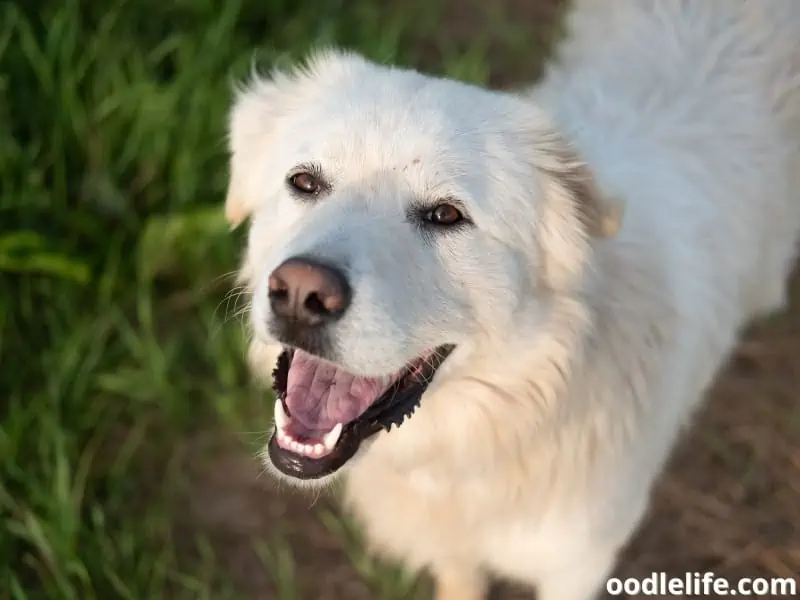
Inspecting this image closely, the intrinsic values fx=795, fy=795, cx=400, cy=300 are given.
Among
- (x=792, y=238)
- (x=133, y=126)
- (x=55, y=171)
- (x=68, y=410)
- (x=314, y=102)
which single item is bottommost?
(x=68, y=410)

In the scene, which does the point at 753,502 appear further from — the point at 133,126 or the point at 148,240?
the point at 133,126

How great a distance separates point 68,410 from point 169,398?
313 mm

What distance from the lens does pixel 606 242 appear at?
1.63 metres

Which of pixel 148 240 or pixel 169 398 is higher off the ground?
pixel 148 240

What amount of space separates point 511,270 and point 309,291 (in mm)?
411

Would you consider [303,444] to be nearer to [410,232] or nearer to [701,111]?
[410,232]

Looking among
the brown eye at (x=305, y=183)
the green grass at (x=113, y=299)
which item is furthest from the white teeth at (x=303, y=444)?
the green grass at (x=113, y=299)

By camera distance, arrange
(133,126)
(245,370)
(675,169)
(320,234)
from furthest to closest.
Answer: (133,126), (245,370), (675,169), (320,234)

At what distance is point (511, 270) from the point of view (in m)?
1.48

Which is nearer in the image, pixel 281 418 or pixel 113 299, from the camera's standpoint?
pixel 281 418

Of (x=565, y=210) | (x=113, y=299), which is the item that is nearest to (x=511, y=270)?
(x=565, y=210)

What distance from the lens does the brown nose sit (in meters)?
1.26

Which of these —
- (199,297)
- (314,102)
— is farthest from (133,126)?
(314,102)

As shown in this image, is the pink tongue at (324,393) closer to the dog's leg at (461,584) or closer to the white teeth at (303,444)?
the white teeth at (303,444)
